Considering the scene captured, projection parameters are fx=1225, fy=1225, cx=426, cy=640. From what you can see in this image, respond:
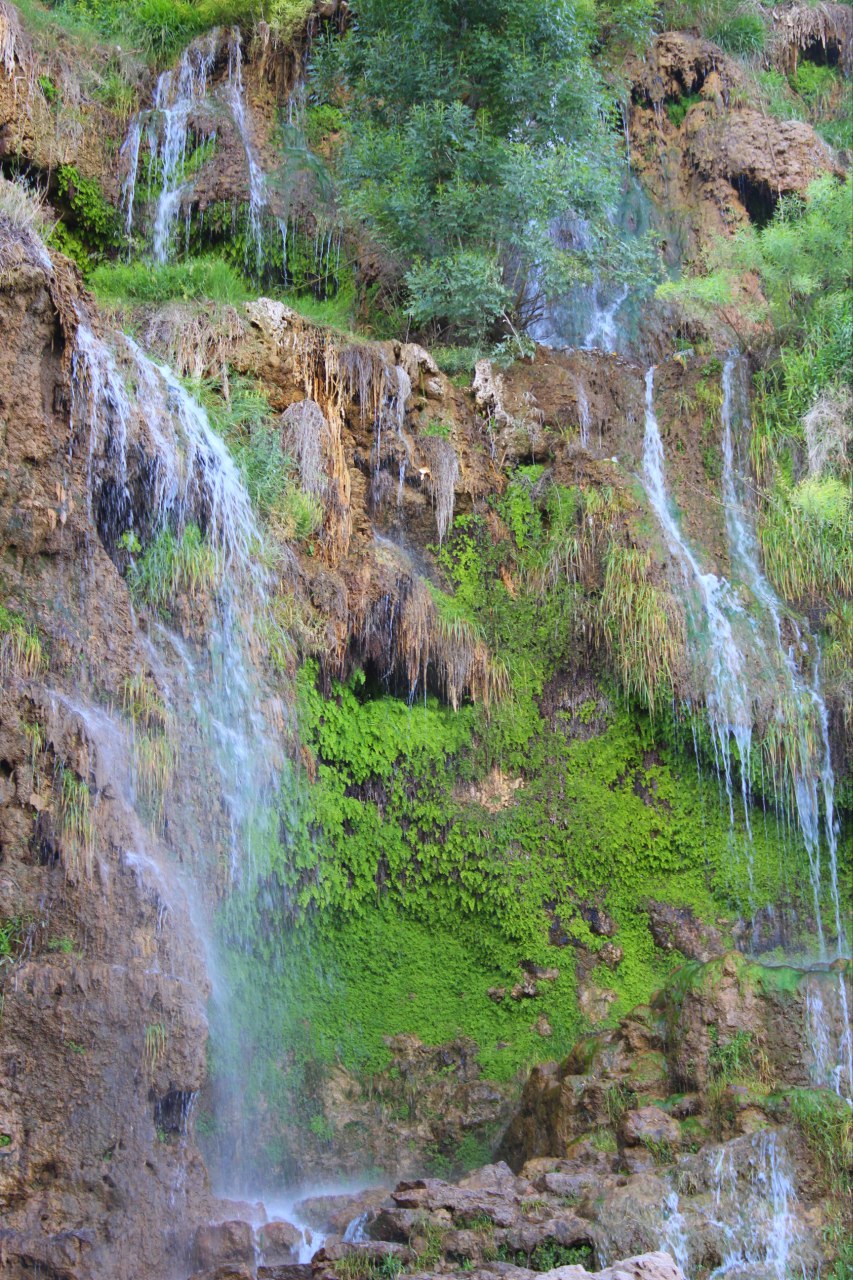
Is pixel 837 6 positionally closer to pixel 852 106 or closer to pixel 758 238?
pixel 852 106

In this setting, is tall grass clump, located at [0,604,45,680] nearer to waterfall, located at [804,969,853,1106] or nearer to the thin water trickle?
waterfall, located at [804,969,853,1106]

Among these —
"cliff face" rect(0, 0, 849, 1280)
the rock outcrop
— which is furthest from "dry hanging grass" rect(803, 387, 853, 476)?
the rock outcrop

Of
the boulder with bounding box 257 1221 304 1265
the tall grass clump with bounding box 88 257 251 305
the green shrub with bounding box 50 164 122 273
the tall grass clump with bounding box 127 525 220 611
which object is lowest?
the boulder with bounding box 257 1221 304 1265

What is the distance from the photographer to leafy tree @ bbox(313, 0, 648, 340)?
47.3 ft

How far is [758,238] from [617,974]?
33.3 ft

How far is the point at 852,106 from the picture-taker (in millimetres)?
19953

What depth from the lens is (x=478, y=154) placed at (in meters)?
14.6

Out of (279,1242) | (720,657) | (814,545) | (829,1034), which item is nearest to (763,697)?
(720,657)

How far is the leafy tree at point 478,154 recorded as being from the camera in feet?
47.3

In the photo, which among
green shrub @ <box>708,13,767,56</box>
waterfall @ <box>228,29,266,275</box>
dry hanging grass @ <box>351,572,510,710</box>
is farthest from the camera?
green shrub @ <box>708,13,767,56</box>

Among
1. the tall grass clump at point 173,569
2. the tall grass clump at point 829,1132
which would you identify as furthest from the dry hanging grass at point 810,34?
the tall grass clump at point 829,1132

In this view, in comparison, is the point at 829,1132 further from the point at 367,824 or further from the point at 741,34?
the point at 741,34

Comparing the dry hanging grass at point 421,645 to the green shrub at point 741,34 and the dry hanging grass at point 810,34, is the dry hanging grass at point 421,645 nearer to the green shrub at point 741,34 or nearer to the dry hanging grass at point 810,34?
the green shrub at point 741,34

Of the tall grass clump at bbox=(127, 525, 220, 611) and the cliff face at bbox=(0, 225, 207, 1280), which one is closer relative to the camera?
the cliff face at bbox=(0, 225, 207, 1280)
